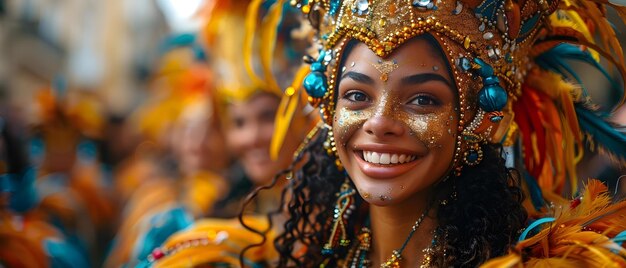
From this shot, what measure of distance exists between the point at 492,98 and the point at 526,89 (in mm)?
400

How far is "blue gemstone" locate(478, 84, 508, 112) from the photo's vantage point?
2424 millimetres

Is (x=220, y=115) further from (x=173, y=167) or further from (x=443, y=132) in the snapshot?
(x=443, y=132)

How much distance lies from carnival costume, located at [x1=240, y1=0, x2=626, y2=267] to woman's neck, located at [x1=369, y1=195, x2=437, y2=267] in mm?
44

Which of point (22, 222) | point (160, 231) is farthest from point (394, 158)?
point (22, 222)

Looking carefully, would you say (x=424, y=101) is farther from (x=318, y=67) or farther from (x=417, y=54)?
(x=318, y=67)

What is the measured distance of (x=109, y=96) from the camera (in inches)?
361

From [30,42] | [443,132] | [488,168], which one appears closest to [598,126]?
[488,168]

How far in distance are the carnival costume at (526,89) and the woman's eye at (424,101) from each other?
3.1 inches

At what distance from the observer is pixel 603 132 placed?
2668mm

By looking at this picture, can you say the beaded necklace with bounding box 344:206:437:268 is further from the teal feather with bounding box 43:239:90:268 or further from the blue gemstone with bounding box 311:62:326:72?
the teal feather with bounding box 43:239:90:268

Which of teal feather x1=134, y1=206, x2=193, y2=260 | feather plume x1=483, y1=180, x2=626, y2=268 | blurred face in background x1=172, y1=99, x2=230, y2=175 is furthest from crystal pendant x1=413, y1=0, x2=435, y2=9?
blurred face in background x1=172, y1=99, x2=230, y2=175

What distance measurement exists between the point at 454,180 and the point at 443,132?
0.22 meters

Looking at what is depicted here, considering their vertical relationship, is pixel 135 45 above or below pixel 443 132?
above

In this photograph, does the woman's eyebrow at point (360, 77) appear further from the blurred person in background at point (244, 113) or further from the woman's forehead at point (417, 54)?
the blurred person in background at point (244, 113)
